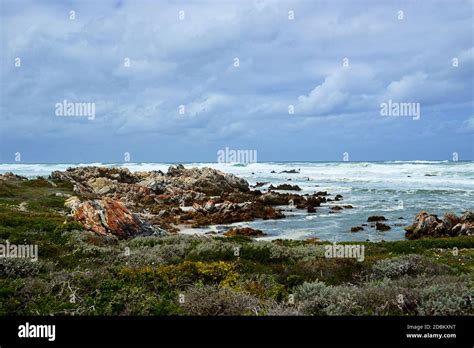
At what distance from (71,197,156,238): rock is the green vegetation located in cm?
415

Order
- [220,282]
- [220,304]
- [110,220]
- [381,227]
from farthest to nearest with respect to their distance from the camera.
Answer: [381,227] → [110,220] → [220,282] → [220,304]

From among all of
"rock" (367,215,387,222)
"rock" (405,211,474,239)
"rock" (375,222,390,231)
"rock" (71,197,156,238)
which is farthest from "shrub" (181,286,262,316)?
"rock" (367,215,387,222)

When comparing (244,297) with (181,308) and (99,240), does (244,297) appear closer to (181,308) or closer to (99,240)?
(181,308)

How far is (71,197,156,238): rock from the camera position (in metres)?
21.0

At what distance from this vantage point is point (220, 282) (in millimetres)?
10055

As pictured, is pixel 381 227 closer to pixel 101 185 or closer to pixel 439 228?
pixel 439 228

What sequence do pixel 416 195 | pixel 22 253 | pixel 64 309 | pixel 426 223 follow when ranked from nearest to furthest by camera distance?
pixel 64 309 → pixel 22 253 → pixel 426 223 → pixel 416 195

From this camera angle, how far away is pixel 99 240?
16.8 meters

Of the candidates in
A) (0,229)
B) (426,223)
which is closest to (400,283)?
(0,229)

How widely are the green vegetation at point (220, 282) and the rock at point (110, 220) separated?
4.15 metres

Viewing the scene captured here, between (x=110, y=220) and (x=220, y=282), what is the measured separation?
12.9 metres

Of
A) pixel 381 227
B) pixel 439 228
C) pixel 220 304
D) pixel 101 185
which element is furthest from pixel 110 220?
pixel 101 185

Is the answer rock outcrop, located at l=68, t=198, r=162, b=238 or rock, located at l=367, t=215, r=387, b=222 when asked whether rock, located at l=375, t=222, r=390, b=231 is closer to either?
rock, located at l=367, t=215, r=387, b=222
